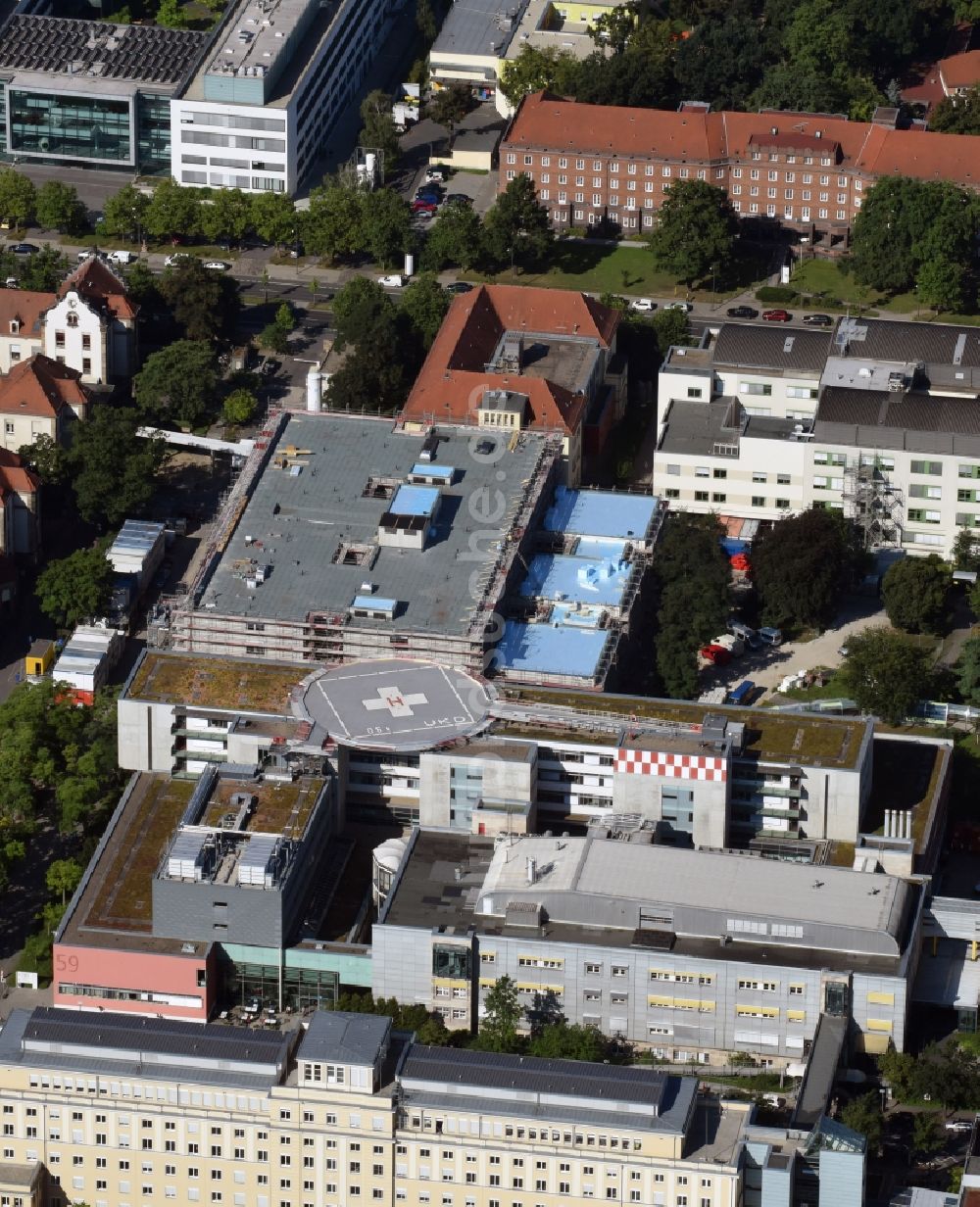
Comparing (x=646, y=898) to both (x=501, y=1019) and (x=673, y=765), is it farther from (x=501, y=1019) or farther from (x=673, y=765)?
(x=673, y=765)

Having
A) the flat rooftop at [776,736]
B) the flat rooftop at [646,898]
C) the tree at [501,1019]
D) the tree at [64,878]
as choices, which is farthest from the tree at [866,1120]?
the tree at [64,878]

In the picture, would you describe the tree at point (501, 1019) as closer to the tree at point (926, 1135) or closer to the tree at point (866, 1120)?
the tree at point (866, 1120)

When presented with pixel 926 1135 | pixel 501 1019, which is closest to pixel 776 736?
pixel 501 1019

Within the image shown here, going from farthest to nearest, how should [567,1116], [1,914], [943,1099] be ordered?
[1,914] < [943,1099] < [567,1116]

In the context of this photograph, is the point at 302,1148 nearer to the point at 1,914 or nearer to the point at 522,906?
the point at 522,906

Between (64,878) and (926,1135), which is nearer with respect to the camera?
(926,1135)

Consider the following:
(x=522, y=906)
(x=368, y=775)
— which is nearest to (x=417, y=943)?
(x=522, y=906)
